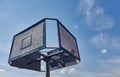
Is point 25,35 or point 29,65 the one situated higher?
point 25,35

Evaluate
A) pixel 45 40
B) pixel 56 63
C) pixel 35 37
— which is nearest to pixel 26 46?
pixel 35 37

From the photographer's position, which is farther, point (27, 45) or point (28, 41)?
point (28, 41)

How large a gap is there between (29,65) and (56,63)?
111 inches

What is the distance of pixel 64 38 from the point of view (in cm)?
1495

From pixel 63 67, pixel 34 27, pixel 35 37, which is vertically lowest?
pixel 63 67

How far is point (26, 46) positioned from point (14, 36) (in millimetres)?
2961

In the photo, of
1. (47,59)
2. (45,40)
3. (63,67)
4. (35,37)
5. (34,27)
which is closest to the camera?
(45,40)

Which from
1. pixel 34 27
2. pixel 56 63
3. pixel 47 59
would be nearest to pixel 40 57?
pixel 47 59

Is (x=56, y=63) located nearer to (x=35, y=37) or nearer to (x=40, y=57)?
(x=40, y=57)

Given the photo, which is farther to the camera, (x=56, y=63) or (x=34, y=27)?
(x=56, y=63)

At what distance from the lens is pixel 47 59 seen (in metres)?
16.9

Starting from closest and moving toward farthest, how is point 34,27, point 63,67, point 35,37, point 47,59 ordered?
point 35,37 → point 34,27 → point 47,59 → point 63,67

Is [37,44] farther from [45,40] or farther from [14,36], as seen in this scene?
[14,36]

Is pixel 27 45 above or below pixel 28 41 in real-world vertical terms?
below
